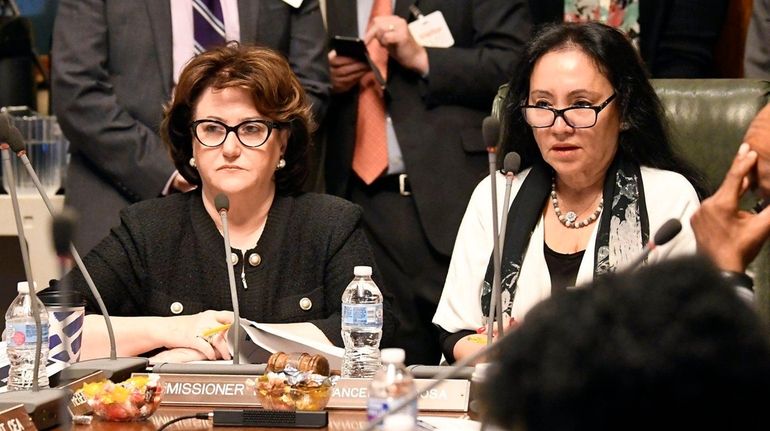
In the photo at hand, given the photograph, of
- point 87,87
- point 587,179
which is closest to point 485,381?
point 587,179

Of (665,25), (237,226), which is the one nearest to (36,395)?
(237,226)

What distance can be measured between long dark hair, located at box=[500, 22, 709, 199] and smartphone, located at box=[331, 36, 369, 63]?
2.27 ft

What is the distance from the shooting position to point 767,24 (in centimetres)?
335

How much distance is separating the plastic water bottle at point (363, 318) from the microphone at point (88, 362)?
0.44m

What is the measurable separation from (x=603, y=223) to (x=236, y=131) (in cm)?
87

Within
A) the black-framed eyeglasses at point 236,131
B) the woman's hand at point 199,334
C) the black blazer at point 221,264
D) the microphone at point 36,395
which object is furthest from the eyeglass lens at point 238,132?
the microphone at point 36,395

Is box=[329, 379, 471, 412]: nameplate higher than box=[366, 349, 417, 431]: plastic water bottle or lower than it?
lower

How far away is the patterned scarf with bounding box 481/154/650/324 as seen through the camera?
256 cm

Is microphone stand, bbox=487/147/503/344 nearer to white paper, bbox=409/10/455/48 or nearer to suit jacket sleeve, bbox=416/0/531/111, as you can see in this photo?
suit jacket sleeve, bbox=416/0/531/111

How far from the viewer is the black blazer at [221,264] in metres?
2.73

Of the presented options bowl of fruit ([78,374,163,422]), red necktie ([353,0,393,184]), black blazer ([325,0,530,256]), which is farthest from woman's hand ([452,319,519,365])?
red necktie ([353,0,393,184])

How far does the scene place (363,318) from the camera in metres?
2.51

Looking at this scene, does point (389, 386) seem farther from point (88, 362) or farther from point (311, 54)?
point (311, 54)

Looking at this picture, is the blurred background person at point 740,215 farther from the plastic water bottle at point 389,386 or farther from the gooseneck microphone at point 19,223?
the gooseneck microphone at point 19,223
